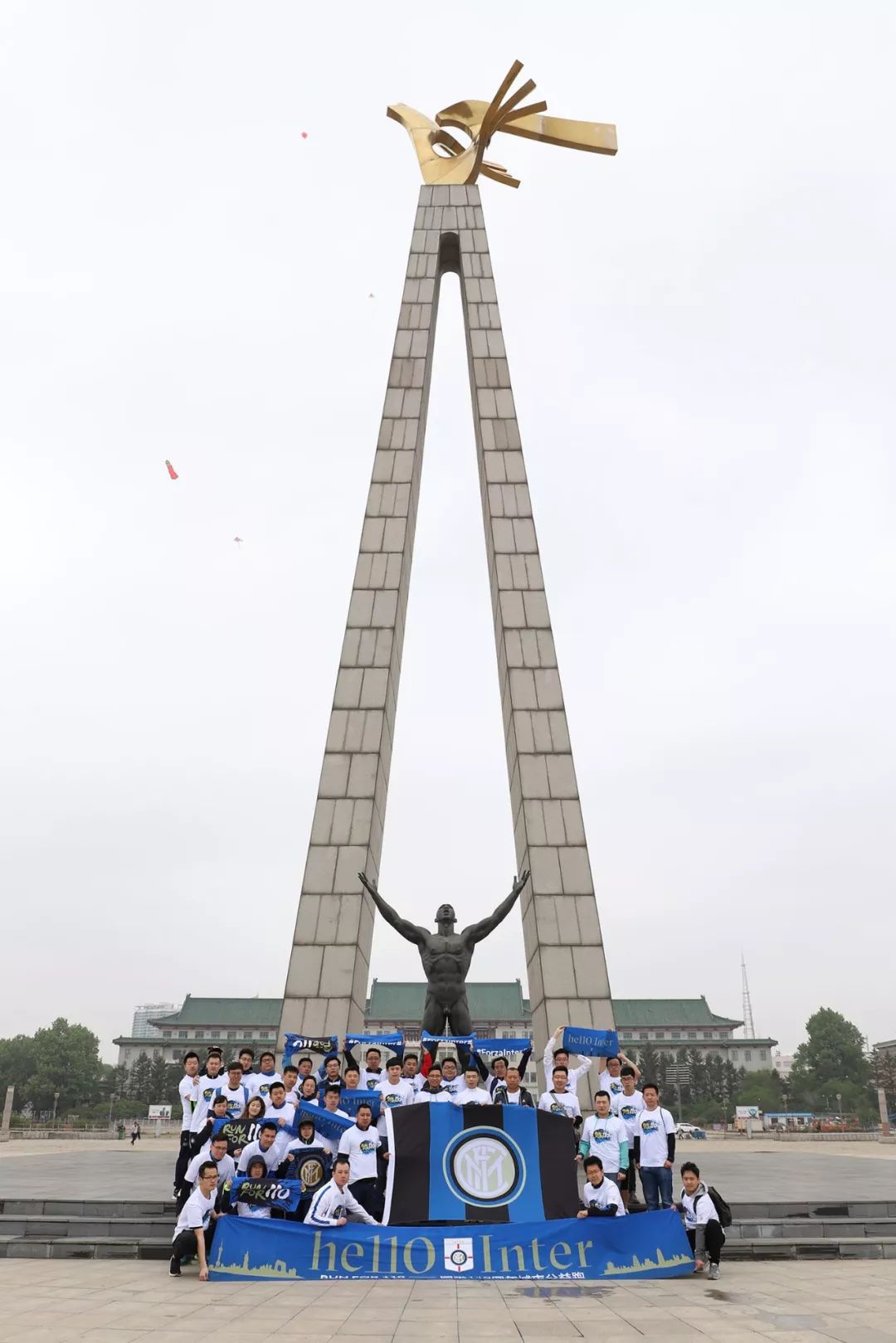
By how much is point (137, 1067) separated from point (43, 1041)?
1135cm

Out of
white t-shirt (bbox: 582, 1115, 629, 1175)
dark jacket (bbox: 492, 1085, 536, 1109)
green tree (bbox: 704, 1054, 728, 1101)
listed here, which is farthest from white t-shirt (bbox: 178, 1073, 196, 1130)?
green tree (bbox: 704, 1054, 728, 1101)

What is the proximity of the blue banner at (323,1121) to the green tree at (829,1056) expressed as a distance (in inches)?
2849

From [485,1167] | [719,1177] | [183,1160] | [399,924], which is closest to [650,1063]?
[719,1177]

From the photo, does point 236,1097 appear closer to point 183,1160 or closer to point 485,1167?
point 183,1160

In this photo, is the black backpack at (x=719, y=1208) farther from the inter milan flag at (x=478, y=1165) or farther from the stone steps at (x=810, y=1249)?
the inter milan flag at (x=478, y=1165)

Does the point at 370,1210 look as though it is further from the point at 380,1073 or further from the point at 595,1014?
the point at 595,1014

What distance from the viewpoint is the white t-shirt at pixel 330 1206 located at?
6.95 m

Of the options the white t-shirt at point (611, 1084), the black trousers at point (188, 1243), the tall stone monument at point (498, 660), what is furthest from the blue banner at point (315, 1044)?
the black trousers at point (188, 1243)

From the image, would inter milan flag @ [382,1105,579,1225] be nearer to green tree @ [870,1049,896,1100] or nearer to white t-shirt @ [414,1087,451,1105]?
white t-shirt @ [414,1087,451,1105]

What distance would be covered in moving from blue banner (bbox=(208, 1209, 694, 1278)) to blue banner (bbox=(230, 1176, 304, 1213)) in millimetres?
453

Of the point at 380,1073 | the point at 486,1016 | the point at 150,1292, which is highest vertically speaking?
the point at 486,1016

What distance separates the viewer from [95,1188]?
10.5 m

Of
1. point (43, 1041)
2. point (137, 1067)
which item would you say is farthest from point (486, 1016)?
point (43, 1041)

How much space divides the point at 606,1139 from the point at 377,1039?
3195mm
